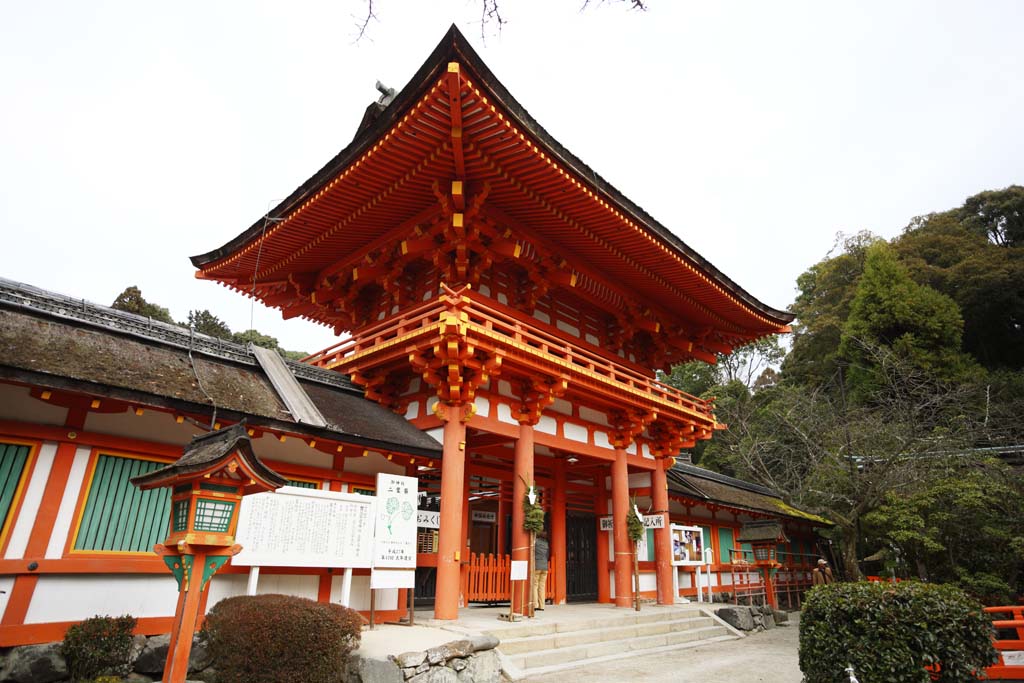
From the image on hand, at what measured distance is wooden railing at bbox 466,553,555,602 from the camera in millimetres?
10883

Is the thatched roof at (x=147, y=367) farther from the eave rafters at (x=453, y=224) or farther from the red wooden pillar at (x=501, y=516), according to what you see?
the red wooden pillar at (x=501, y=516)

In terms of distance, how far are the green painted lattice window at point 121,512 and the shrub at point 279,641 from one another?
1702 mm

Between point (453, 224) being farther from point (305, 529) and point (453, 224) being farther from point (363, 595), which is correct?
point (363, 595)

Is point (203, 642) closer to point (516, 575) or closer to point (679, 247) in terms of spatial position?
point (516, 575)

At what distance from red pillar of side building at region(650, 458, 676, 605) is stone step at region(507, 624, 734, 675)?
162 cm

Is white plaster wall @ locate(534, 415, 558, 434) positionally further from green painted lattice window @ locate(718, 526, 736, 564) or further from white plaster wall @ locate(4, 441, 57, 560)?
green painted lattice window @ locate(718, 526, 736, 564)

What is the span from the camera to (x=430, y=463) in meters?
9.91

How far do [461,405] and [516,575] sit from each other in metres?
3.02

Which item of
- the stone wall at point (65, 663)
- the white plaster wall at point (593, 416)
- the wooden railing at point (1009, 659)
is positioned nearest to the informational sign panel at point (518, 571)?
the white plaster wall at point (593, 416)

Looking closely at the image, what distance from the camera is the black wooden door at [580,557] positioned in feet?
46.5

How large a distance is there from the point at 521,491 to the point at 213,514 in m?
6.35

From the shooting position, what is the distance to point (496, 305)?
11.9 meters

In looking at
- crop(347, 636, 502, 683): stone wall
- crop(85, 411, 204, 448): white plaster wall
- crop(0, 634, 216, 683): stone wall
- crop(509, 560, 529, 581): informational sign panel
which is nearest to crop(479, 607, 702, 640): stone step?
crop(509, 560, 529, 581): informational sign panel

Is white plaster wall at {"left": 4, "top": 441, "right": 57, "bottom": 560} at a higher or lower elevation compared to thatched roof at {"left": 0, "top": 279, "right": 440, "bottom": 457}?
lower
